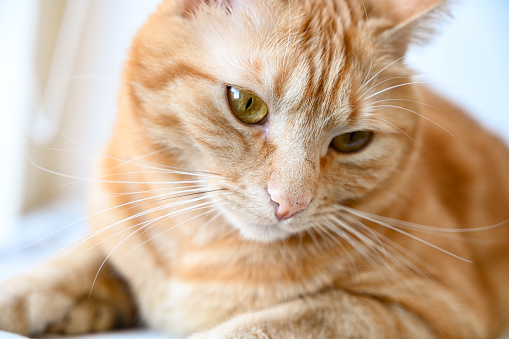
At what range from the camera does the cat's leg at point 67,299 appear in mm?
1211

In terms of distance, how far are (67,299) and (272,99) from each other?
0.71 metres

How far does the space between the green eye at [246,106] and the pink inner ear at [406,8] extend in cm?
44

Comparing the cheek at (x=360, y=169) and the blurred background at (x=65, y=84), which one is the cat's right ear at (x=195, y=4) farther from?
the blurred background at (x=65, y=84)

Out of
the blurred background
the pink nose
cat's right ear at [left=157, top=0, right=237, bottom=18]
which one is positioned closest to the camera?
the pink nose

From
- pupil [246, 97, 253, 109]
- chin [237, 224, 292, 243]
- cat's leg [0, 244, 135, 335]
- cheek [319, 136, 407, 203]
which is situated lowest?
cat's leg [0, 244, 135, 335]

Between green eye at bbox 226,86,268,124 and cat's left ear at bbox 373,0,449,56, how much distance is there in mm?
339

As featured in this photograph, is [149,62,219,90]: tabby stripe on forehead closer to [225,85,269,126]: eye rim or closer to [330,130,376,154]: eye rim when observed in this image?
[225,85,269,126]: eye rim

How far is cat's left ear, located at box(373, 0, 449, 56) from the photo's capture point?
3.84ft

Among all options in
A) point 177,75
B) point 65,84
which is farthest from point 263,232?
Result: point 65,84

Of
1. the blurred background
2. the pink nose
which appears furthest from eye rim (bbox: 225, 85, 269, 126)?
the blurred background

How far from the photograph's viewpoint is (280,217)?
1.05 meters

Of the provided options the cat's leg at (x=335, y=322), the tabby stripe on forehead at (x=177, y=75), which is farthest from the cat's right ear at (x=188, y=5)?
the cat's leg at (x=335, y=322)

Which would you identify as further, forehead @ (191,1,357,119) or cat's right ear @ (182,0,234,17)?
cat's right ear @ (182,0,234,17)

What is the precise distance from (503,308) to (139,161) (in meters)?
1.14
